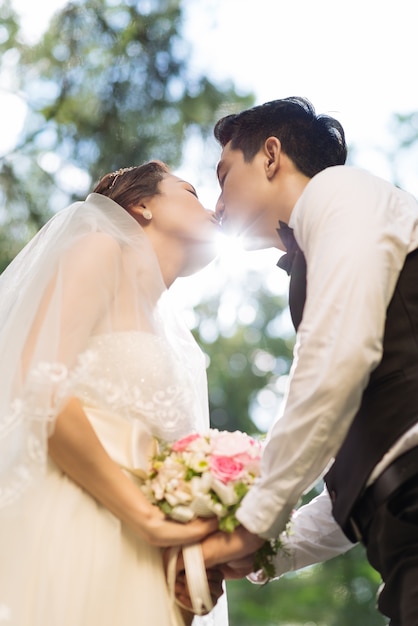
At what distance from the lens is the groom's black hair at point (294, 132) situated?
119 inches

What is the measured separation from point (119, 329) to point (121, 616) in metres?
0.77

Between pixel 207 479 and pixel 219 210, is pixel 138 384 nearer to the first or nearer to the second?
pixel 207 479

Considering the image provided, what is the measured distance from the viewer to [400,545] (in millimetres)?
2164

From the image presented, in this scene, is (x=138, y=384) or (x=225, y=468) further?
(x=138, y=384)

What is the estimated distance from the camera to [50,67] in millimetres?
7520

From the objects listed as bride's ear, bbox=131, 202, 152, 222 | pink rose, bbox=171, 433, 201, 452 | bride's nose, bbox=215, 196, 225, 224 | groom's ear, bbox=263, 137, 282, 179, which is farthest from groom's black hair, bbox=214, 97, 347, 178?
pink rose, bbox=171, 433, 201, 452

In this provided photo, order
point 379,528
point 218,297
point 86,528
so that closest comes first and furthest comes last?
Answer: 1. point 379,528
2. point 86,528
3. point 218,297

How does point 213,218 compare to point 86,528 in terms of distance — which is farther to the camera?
point 213,218

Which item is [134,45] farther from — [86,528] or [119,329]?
[86,528]

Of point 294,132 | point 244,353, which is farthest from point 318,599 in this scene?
point 294,132

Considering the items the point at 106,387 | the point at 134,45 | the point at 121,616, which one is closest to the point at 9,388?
the point at 106,387

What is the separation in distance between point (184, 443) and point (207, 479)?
16cm

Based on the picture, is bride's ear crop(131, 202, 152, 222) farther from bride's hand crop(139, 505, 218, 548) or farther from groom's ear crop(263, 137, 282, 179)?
bride's hand crop(139, 505, 218, 548)

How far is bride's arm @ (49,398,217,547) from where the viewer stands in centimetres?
234
